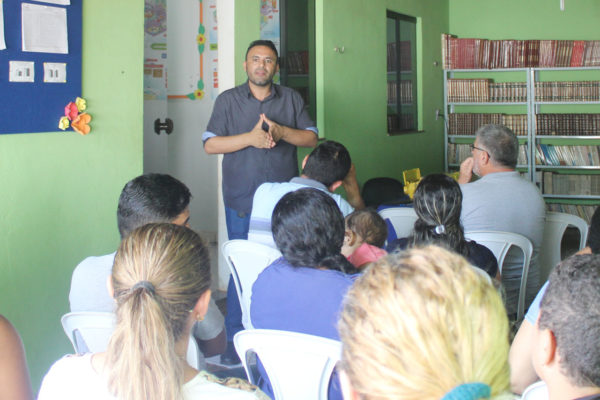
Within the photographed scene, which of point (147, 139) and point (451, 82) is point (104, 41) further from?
point (451, 82)

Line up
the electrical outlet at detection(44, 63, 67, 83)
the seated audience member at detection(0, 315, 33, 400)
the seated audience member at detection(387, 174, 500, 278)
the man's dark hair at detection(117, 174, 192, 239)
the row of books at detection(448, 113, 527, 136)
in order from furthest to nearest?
1. the row of books at detection(448, 113, 527, 136)
2. the electrical outlet at detection(44, 63, 67, 83)
3. the seated audience member at detection(387, 174, 500, 278)
4. the man's dark hair at detection(117, 174, 192, 239)
5. the seated audience member at detection(0, 315, 33, 400)

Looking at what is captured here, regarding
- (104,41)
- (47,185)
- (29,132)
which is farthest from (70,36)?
(47,185)

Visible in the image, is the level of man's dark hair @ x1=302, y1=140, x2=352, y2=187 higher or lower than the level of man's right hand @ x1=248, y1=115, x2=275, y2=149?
lower

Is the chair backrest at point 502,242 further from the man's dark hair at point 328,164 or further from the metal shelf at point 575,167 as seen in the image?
the metal shelf at point 575,167

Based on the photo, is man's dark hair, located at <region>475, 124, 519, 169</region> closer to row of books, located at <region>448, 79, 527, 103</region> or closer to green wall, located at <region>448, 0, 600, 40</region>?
row of books, located at <region>448, 79, 527, 103</region>

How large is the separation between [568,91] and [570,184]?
1.05 metres

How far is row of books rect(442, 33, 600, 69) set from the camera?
741 centimetres

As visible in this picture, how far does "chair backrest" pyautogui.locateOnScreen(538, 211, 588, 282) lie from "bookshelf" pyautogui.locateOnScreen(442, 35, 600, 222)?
4.17 meters

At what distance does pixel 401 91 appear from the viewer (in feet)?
23.4

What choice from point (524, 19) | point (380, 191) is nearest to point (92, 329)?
point (380, 191)

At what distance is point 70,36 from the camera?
3.13 m

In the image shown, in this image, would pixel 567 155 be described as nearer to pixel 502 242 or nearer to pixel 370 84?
pixel 370 84

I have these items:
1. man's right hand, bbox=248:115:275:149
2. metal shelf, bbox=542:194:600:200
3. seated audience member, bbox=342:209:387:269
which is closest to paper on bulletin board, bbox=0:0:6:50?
man's right hand, bbox=248:115:275:149

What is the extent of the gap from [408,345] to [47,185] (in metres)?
2.68
